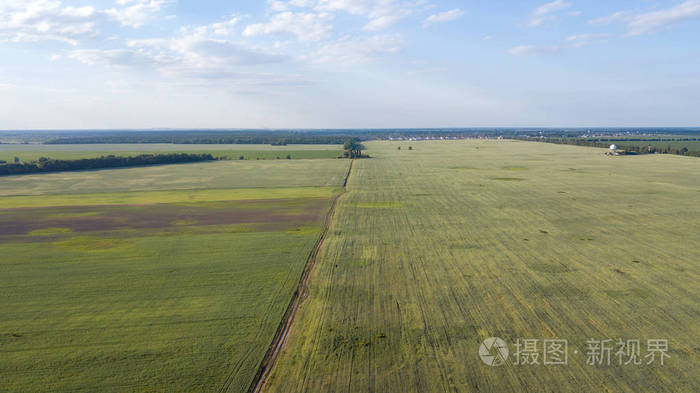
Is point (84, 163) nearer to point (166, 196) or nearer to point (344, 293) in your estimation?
point (166, 196)

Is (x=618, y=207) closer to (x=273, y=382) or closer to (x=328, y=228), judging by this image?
(x=328, y=228)

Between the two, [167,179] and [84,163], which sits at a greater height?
[84,163]

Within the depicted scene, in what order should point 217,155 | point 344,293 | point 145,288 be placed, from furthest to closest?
1. point 217,155
2. point 145,288
3. point 344,293

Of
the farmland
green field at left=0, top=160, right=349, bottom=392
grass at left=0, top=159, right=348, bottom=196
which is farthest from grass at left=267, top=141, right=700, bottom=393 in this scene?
grass at left=0, top=159, right=348, bottom=196

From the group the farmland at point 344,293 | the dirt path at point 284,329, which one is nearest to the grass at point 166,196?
the farmland at point 344,293

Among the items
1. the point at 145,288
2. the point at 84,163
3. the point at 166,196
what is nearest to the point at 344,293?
the point at 145,288

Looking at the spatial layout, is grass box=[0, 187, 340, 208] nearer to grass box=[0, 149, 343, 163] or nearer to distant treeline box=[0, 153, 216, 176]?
distant treeline box=[0, 153, 216, 176]
